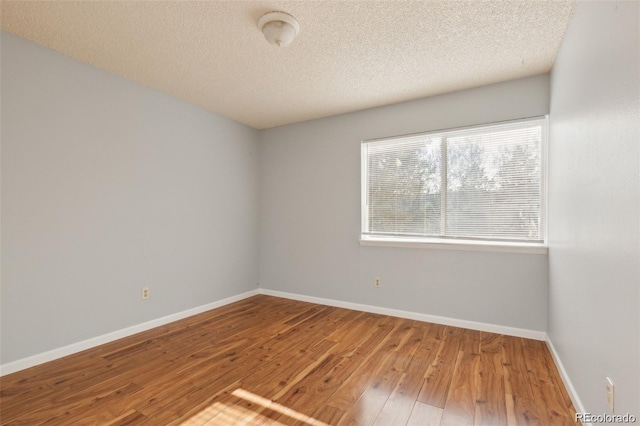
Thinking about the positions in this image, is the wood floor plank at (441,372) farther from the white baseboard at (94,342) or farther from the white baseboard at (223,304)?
the white baseboard at (94,342)

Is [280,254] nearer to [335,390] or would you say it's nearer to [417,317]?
[417,317]

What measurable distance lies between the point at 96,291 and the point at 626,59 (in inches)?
153

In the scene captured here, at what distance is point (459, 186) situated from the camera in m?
3.29

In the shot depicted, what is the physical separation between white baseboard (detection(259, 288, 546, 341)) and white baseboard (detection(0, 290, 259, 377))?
1176 millimetres

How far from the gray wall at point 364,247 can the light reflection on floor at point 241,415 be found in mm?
2091

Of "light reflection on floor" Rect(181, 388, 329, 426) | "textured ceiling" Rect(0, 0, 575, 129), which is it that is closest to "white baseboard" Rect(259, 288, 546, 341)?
"light reflection on floor" Rect(181, 388, 329, 426)

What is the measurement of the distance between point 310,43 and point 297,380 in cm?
259

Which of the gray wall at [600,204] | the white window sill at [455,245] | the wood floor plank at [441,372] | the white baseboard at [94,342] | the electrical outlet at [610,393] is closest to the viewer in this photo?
the gray wall at [600,204]

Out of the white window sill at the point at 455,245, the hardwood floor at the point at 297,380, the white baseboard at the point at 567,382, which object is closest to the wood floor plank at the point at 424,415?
the hardwood floor at the point at 297,380

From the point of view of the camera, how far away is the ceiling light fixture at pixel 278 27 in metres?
2.03

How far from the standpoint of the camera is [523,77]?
2.94 m

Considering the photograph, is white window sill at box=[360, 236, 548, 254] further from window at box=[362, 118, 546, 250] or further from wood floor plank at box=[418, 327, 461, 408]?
wood floor plank at box=[418, 327, 461, 408]

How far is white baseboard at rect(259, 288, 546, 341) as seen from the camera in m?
2.91

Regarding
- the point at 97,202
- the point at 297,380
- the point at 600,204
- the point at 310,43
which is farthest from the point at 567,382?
the point at 97,202
